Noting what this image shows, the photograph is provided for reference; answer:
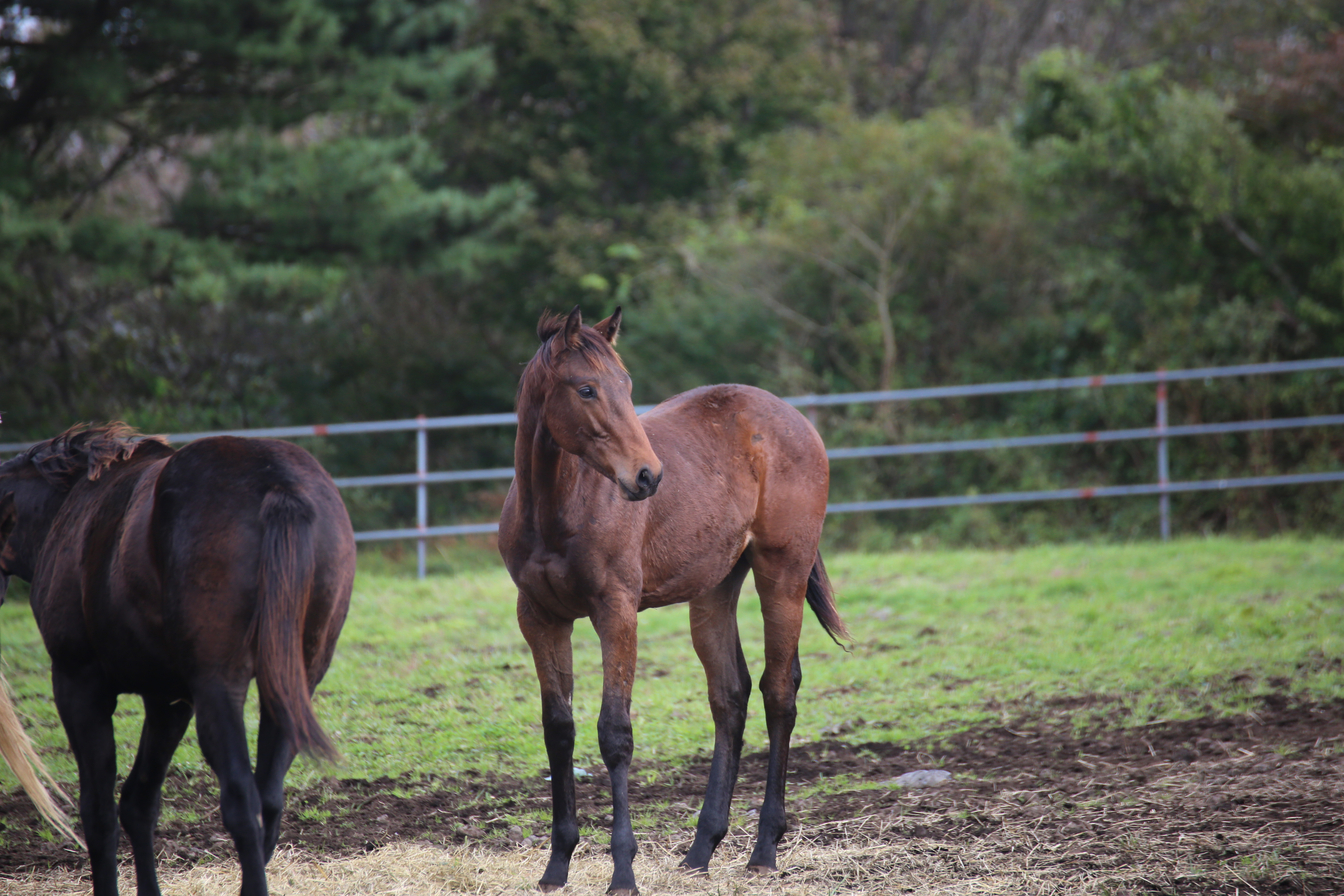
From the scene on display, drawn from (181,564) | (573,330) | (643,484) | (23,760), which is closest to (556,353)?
(573,330)

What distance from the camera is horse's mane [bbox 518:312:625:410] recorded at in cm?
353

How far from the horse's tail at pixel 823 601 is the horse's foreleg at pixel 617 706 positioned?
110cm

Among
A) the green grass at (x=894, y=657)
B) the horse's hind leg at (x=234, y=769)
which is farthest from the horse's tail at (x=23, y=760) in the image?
the green grass at (x=894, y=657)

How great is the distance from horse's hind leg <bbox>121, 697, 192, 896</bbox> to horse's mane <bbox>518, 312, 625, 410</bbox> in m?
1.49

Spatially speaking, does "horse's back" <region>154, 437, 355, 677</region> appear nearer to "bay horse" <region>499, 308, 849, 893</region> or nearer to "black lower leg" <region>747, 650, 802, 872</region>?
"bay horse" <region>499, 308, 849, 893</region>

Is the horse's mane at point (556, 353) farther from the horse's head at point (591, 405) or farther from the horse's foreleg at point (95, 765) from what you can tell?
the horse's foreleg at point (95, 765)

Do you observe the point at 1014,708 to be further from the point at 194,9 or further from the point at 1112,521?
the point at 194,9

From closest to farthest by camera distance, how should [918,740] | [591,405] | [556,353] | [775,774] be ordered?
[591,405], [556,353], [775,774], [918,740]

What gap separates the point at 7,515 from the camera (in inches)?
145

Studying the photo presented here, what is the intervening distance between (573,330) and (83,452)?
5.61 ft

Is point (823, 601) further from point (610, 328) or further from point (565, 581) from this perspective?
point (610, 328)

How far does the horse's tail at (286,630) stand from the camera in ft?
9.57

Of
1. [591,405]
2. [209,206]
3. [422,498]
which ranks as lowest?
[422,498]

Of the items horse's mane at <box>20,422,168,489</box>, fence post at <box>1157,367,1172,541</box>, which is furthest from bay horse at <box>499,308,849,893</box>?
fence post at <box>1157,367,1172,541</box>
